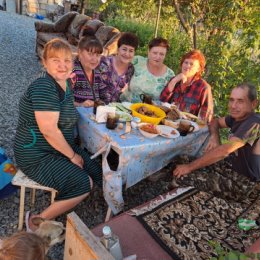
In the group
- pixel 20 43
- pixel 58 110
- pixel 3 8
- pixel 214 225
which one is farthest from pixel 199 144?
pixel 3 8

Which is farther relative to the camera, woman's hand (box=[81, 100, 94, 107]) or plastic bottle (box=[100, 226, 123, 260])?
woman's hand (box=[81, 100, 94, 107])

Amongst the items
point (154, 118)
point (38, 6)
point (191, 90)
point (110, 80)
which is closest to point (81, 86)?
point (110, 80)

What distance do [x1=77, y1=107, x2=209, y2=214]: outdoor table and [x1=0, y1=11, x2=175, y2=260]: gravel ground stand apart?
1.66 feet

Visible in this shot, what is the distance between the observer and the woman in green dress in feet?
7.83

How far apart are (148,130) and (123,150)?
0.35 metres

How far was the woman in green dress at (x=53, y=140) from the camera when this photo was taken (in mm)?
2387

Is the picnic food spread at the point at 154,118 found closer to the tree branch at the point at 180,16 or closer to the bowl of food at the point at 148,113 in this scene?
the bowl of food at the point at 148,113

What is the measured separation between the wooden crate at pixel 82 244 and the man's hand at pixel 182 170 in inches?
53.4

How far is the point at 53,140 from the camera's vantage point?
244 centimetres

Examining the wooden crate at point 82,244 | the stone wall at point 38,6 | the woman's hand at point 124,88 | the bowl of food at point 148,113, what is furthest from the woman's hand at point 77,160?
the stone wall at point 38,6

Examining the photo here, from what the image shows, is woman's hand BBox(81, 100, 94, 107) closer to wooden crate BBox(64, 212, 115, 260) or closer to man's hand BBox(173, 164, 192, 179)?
man's hand BBox(173, 164, 192, 179)

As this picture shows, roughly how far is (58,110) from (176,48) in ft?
20.1

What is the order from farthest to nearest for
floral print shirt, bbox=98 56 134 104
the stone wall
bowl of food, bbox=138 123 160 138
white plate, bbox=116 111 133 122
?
the stone wall → floral print shirt, bbox=98 56 134 104 → white plate, bbox=116 111 133 122 → bowl of food, bbox=138 123 160 138

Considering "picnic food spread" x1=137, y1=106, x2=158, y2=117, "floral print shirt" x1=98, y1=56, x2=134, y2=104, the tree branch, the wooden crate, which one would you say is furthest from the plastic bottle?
the tree branch
